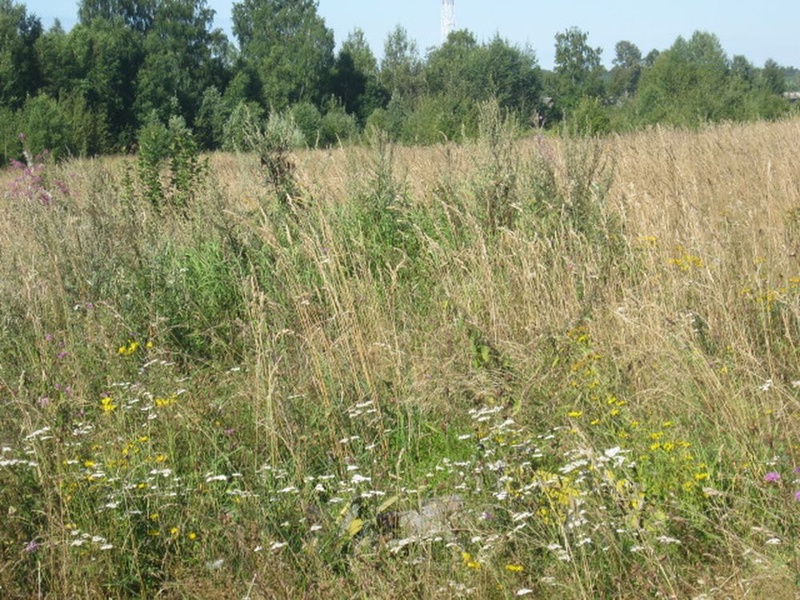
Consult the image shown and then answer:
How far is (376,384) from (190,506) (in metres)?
1.25

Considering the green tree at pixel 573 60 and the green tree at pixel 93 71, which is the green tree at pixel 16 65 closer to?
the green tree at pixel 93 71

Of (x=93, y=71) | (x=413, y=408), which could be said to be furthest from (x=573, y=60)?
(x=413, y=408)

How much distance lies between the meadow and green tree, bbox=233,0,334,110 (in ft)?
183

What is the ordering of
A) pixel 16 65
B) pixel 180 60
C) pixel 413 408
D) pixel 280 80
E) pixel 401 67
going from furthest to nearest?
pixel 401 67, pixel 280 80, pixel 180 60, pixel 16 65, pixel 413 408

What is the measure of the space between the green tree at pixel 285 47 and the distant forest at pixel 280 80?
134 mm

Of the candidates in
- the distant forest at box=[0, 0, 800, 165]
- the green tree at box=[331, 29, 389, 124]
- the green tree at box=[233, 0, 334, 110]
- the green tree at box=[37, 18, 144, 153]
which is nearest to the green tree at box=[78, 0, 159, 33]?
the distant forest at box=[0, 0, 800, 165]

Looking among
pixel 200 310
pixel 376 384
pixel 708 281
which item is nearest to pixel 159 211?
pixel 200 310

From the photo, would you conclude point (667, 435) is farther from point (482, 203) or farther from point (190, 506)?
point (482, 203)

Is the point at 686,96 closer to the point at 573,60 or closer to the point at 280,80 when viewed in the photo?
the point at 280,80

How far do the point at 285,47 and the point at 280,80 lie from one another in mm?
5689

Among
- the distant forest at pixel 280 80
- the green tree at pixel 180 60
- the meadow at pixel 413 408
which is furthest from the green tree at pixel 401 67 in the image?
the meadow at pixel 413 408

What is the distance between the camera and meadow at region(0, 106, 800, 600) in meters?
3.20

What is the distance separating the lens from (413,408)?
452cm

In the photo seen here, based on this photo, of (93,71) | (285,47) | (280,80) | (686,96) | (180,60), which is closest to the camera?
(686,96)
